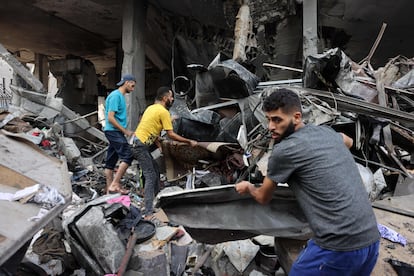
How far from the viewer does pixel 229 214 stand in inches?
104

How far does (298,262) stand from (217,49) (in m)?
8.49

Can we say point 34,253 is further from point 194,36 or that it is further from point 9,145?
point 194,36

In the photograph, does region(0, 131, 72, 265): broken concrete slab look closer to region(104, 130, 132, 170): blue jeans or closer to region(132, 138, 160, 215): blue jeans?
region(132, 138, 160, 215): blue jeans

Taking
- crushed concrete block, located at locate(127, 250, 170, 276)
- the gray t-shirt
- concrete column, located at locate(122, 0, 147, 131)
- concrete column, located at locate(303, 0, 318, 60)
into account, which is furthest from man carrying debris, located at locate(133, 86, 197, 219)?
concrete column, located at locate(303, 0, 318, 60)

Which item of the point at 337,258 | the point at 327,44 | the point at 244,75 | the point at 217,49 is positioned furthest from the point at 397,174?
the point at 217,49

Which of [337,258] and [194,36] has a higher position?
[194,36]

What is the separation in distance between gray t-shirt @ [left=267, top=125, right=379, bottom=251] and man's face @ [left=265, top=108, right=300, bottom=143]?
7cm

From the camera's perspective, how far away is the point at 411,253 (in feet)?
9.05

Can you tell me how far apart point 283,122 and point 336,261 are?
2.39 ft

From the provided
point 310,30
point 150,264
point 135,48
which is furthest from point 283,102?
point 135,48

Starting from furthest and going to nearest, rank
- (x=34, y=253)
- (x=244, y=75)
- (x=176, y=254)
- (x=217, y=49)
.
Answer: (x=217, y=49) < (x=244, y=75) < (x=176, y=254) < (x=34, y=253)

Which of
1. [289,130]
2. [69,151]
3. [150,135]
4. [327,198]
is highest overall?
[289,130]

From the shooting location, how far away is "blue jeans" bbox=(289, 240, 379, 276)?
5.82 ft

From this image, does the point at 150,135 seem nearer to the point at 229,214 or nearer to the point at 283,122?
the point at 229,214
